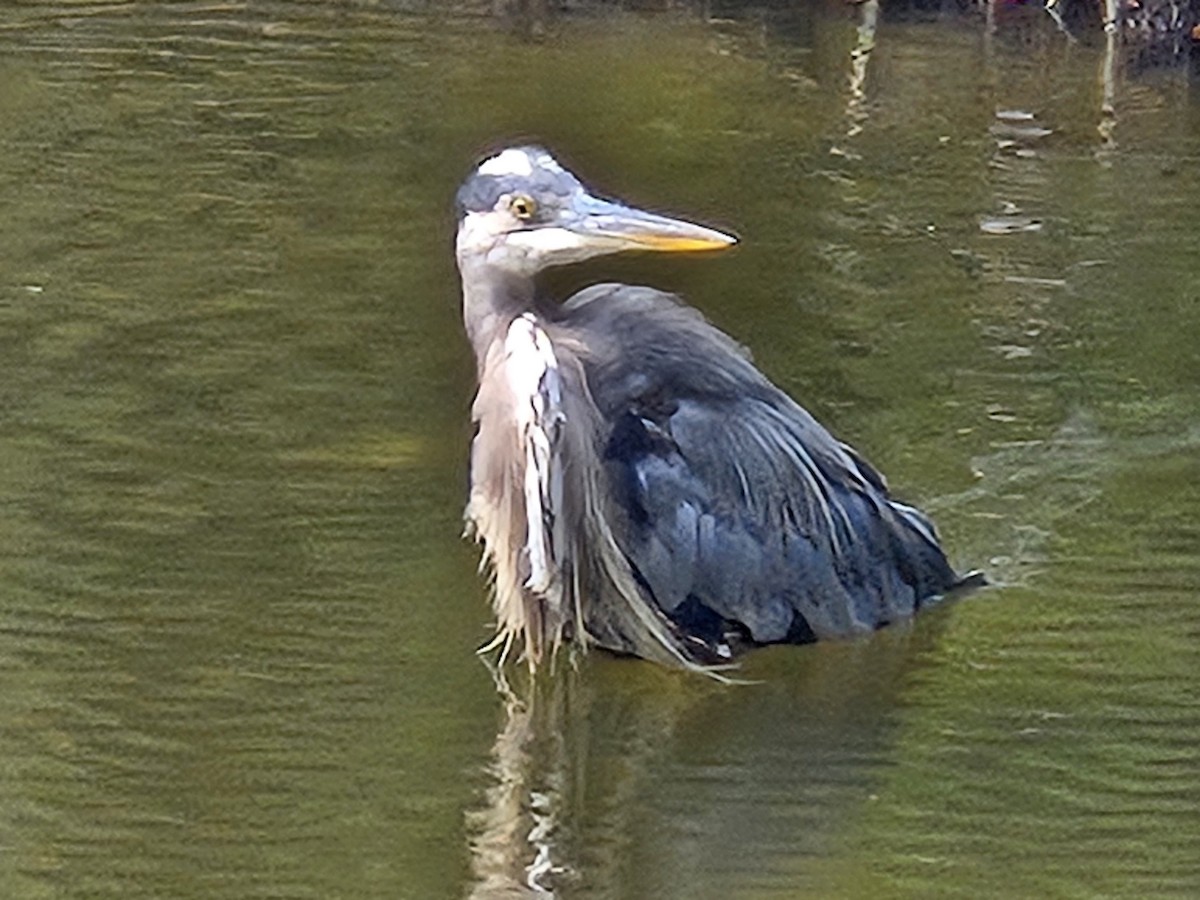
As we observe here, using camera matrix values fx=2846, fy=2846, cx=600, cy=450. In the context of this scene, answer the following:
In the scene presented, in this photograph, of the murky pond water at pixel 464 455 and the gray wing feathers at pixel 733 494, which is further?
the gray wing feathers at pixel 733 494

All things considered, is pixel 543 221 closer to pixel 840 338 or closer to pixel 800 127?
pixel 840 338

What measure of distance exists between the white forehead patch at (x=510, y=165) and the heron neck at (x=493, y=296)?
23cm

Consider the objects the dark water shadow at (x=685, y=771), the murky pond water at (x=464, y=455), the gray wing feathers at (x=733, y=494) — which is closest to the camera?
the dark water shadow at (x=685, y=771)

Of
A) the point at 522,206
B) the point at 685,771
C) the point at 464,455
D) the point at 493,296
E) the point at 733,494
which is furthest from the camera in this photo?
the point at 464,455

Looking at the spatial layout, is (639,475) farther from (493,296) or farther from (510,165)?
(510,165)

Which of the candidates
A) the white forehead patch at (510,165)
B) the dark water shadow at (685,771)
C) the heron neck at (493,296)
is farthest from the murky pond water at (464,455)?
the white forehead patch at (510,165)

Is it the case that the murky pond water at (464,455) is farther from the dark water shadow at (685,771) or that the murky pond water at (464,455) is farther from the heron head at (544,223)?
the heron head at (544,223)

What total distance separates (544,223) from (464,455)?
1534 mm

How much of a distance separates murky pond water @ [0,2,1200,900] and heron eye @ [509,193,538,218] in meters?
1.11

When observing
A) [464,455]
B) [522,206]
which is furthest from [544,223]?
[464,455]

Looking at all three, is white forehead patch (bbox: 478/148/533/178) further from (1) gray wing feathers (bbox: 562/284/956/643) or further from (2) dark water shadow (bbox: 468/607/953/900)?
(2) dark water shadow (bbox: 468/607/953/900)

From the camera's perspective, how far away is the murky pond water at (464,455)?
248 inches

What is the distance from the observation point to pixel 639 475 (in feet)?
23.7

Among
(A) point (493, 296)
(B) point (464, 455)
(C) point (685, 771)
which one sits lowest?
(C) point (685, 771)
